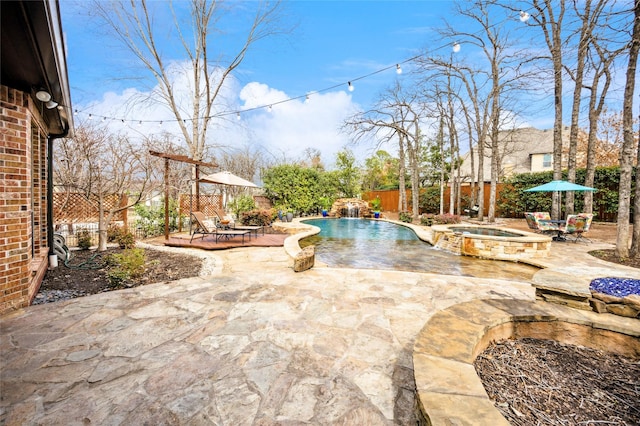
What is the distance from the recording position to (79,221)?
8.59m

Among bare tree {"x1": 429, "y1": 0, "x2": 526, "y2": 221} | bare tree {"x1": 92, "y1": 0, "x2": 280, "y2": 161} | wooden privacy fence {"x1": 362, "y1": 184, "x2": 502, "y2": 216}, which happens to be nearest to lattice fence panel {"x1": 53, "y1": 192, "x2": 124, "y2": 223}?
bare tree {"x1": 92, "y1": 0, "x2": 280, "y2": 161}

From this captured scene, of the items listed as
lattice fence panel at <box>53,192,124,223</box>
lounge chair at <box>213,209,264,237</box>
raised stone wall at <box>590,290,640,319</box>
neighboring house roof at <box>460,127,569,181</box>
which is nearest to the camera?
raised stone wall at <box>590,290,640,319</box>

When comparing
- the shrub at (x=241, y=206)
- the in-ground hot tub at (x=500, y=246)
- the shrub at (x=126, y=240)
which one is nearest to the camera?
the shrub at (x=126, y=240)

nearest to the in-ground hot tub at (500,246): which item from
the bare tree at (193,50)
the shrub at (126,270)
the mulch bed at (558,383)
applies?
the mulch bed at (558,383)

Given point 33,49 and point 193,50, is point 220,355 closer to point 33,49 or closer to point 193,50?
point 33,49

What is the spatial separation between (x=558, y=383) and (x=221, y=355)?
7.61 ft

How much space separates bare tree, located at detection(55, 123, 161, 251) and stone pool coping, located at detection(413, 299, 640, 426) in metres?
6.78

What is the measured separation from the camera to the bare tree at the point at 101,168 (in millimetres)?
6418

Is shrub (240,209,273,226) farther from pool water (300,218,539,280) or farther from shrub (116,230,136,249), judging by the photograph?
shrub (116,230,136,249)

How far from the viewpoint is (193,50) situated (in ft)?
43.6

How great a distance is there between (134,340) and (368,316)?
2246mm

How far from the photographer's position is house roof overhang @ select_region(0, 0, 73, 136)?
75.4 inches

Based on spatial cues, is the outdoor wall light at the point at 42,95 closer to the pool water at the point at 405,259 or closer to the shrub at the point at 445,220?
the pool water at the point at 405,259

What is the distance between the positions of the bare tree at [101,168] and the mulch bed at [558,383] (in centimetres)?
712
